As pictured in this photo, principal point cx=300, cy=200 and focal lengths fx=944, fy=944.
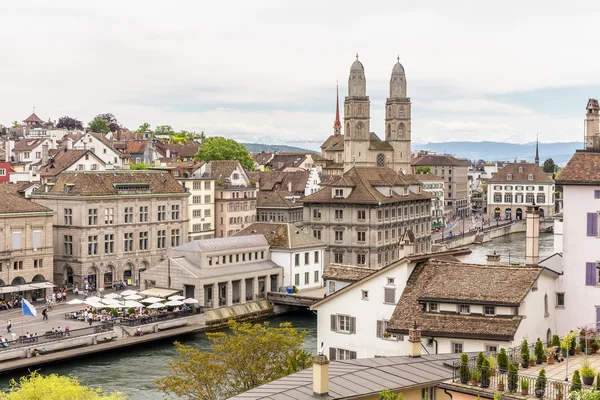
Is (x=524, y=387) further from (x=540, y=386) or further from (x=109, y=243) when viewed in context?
(x=109, y=243)

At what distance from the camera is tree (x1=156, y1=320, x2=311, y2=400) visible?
42188 mm

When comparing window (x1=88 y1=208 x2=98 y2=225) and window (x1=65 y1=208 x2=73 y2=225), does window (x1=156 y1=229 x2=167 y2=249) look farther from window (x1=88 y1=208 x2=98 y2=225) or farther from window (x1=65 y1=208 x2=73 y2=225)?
window (x1=65 y1=208 x2=73 y2=225)

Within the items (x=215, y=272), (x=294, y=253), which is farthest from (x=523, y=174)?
(x=215, y=272)

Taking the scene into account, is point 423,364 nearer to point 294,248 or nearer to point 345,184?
point 294,248

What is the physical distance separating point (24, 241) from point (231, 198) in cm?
3706

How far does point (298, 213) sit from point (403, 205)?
19.9 m

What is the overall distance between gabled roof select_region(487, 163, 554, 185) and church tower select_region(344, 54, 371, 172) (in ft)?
123

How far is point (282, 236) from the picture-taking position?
283 ft

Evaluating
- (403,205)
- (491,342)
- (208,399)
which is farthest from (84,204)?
(491,342)

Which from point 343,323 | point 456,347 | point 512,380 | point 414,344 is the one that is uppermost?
point 512,380

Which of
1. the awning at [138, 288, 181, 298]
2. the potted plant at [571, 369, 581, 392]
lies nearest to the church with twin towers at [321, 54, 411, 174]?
the awning at [138, 288, 181, 298]

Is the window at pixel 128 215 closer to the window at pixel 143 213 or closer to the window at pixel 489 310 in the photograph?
the window at pixel 143 213

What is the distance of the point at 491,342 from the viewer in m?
38.2

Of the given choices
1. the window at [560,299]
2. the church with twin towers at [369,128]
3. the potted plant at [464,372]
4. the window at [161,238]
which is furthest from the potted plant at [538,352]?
the church with twin towers at [369,128]
